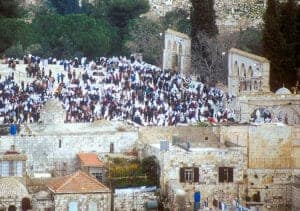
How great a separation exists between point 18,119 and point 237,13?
37.9 meters

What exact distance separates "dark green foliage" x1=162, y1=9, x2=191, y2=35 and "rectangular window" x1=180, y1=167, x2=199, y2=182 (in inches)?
1148

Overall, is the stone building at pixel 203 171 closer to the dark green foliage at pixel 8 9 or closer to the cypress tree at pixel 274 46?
the cypress tree at pixel 274 46

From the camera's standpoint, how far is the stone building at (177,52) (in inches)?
2522

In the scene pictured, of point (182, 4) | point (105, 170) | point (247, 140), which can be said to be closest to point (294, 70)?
point (247, 140)

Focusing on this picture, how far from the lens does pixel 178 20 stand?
79125mm

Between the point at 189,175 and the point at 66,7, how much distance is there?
Result: 35.4 meters

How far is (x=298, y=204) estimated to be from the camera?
46875mm

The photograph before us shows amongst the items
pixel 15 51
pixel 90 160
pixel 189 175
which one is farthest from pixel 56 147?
pixel 15 51

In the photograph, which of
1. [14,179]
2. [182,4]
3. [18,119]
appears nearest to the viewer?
[14,179]

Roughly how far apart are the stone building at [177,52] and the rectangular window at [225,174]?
1757 cm

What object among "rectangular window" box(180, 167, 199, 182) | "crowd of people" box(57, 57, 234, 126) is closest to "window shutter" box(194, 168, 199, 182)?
"rectangular window" box(180, 167, 199, 182)

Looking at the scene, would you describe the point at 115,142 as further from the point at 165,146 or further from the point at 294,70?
the point at 294,70

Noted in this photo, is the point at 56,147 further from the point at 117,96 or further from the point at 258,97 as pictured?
the point at 258,97

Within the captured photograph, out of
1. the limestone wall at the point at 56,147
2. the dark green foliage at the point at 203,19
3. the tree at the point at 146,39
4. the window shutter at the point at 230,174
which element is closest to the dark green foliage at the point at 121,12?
the tree at the point at 146,39
